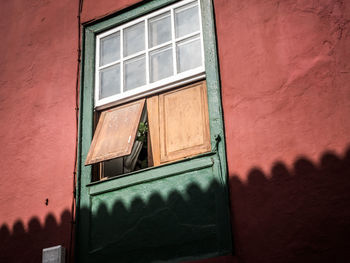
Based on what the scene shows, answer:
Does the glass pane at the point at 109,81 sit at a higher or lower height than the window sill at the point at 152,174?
higher

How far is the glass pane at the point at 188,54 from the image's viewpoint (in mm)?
6207

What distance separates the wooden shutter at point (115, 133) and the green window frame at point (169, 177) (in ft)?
0.49

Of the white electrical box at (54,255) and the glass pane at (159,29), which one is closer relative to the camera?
the white electrical box at (54,255)

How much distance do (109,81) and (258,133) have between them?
7.25 ft

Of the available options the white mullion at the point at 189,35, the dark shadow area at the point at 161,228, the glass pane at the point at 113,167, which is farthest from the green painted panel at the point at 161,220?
the white mullion at the point at 189,35

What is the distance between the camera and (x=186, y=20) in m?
6.47

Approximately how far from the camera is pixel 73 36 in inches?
283

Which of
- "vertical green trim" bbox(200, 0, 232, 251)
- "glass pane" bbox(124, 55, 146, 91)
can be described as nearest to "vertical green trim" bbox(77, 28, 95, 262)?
"glass pane" bbox(124, 55, 146, 91)

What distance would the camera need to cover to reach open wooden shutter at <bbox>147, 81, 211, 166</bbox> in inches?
229

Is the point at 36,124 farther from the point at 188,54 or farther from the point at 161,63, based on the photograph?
the point at 188,54

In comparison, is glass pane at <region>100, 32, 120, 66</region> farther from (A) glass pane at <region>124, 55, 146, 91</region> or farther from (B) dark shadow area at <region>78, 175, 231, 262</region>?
(B) dark shadow area at <region>78, 175, 231, 262</region>

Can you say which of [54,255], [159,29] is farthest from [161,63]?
[54,255]

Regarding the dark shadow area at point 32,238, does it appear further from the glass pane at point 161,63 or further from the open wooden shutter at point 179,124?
the glass pane at point 161,63

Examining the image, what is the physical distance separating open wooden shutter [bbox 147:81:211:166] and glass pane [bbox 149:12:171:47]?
2.34 ft
